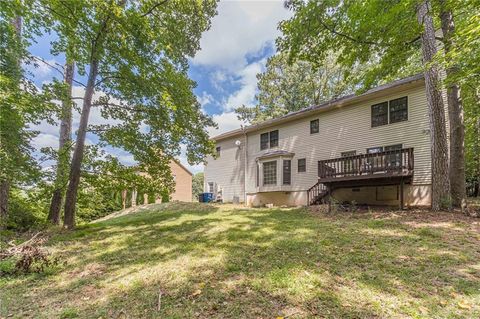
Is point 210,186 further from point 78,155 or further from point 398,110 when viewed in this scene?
point 398,110

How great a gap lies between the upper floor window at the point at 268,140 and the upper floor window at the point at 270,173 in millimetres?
1540

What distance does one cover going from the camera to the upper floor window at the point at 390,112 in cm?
1098

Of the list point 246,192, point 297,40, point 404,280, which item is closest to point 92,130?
point 297,40

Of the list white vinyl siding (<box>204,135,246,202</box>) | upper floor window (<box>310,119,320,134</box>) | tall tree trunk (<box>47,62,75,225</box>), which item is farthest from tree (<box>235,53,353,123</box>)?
tall tree trunk (<box>47,62,75,225</box>)

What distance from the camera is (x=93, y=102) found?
8266 millimetres

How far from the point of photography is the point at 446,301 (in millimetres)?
2932

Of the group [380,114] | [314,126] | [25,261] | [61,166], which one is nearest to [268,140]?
[314,126]

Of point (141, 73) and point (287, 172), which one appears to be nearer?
point (141, 73)

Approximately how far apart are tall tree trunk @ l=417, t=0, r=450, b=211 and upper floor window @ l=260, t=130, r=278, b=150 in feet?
28.8

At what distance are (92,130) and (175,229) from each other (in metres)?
4.52

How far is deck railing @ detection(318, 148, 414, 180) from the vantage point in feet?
29.6

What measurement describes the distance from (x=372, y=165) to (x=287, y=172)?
5713 millimetres

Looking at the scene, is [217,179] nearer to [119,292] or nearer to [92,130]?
[92,130]

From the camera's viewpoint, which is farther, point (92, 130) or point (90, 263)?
point (92, 130)
